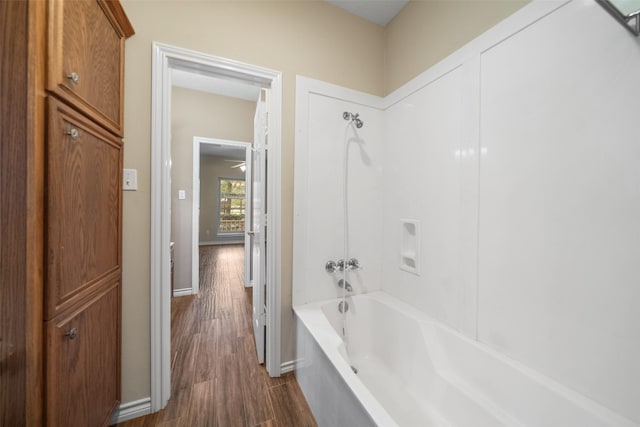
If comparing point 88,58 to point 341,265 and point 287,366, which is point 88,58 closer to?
point 341,265

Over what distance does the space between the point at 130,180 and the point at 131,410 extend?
4.11 ft

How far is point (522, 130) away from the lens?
40.2 inches

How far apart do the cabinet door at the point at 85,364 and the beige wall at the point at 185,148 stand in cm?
198

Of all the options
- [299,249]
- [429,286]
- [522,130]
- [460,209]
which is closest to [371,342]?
[429,286]

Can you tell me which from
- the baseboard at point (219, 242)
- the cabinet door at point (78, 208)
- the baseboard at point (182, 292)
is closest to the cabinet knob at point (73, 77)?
the cabinet door at point (78, 208)

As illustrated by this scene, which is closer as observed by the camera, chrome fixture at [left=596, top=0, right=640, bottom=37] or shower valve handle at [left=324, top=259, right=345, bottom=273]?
chrome fixture at [left=596, top=0, right=640, bottom=37]

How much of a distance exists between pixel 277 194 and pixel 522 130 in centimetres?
132

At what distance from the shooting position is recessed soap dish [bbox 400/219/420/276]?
1.57 metres

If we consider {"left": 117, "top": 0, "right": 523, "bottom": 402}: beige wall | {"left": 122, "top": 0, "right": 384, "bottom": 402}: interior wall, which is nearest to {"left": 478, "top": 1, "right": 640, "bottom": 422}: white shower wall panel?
{"left": 117, "top": 0, "right": 523, "bottom": 402}: beige wall

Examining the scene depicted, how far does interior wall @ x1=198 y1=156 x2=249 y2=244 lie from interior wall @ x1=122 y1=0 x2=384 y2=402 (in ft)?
20.3

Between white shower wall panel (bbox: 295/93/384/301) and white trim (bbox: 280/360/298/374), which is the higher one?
white shower wall panel (bbox: 295/93/384/301)

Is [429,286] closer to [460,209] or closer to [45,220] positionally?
[460,209]

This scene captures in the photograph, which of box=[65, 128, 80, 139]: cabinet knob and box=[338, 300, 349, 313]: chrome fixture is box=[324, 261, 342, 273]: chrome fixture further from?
box=[65, 128, 80, 139]: cabinet knob

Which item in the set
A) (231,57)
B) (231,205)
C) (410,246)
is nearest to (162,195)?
(231,57)
